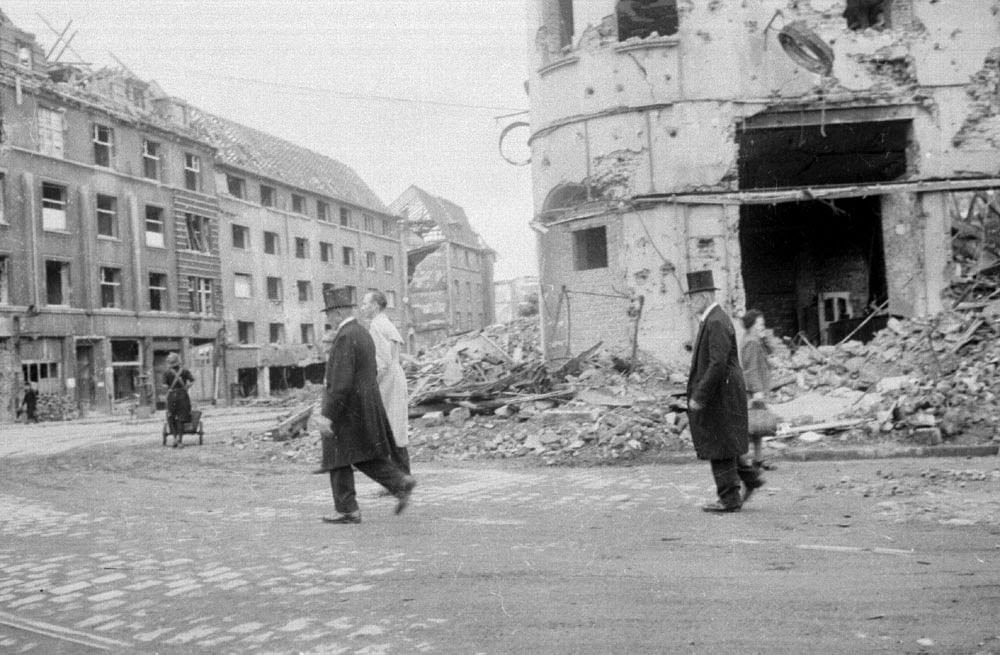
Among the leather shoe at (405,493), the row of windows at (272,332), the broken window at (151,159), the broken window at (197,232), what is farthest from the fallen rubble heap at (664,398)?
the row of windows at (272,332)

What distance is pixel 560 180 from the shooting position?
1712 cm

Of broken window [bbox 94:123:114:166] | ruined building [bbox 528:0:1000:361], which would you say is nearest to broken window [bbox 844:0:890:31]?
ruined building [bbox 528:0:1000:361]

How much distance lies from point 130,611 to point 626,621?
2439 millimetres

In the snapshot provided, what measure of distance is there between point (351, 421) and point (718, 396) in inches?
113

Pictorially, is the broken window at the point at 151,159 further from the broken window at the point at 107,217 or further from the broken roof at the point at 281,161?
the broken roof at the point at 281,161

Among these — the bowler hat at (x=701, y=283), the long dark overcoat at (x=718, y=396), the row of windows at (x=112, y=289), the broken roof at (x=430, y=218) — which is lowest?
the long dark overcoat at (x=718, y=396)

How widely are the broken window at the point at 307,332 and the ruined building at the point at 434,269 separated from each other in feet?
42.7

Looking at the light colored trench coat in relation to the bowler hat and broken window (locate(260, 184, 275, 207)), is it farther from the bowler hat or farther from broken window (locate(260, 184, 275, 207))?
broken window (locate(260, 184, 275, 207))

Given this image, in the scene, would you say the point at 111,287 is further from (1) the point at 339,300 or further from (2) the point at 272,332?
Result: (1) the point at 339,300

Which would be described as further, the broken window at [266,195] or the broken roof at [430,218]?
the broken roof at [430,218]

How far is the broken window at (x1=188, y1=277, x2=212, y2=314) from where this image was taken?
1556 inches

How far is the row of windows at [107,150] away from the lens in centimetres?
3272

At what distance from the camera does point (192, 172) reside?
40.6 m

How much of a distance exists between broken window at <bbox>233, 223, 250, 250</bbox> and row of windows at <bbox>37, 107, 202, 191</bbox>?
12.1ft
